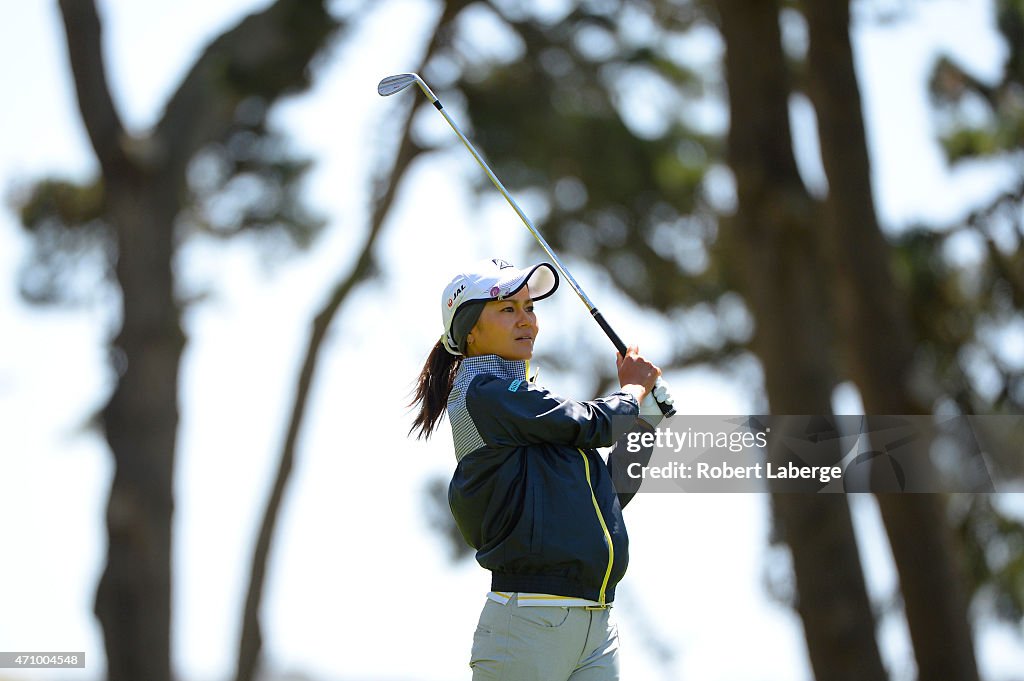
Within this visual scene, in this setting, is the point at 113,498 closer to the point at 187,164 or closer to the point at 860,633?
the point at 187,164

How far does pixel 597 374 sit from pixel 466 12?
10.7 ft

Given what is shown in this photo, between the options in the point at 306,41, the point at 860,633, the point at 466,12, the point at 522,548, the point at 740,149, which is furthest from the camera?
the point at 466,12

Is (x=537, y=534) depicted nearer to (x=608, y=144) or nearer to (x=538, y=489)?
(x=538, y=489)

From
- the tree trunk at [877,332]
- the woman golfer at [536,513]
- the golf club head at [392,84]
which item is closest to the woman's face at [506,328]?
the woman golfer at [536,513]

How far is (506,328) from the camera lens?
346cm

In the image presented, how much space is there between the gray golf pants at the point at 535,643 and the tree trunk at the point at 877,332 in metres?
5.43

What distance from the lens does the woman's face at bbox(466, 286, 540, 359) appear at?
346 centimetres

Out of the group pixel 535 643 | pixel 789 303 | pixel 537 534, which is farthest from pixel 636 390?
pixel 789 303

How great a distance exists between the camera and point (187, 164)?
10.2 meters

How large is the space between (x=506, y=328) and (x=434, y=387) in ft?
1.02

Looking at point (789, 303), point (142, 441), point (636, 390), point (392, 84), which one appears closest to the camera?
point (636, 390)

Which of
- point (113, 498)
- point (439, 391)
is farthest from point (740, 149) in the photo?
point (439, 391)

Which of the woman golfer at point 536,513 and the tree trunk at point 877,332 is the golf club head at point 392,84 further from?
the tree trunk at point 877,332

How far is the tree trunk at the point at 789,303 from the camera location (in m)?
8.52
